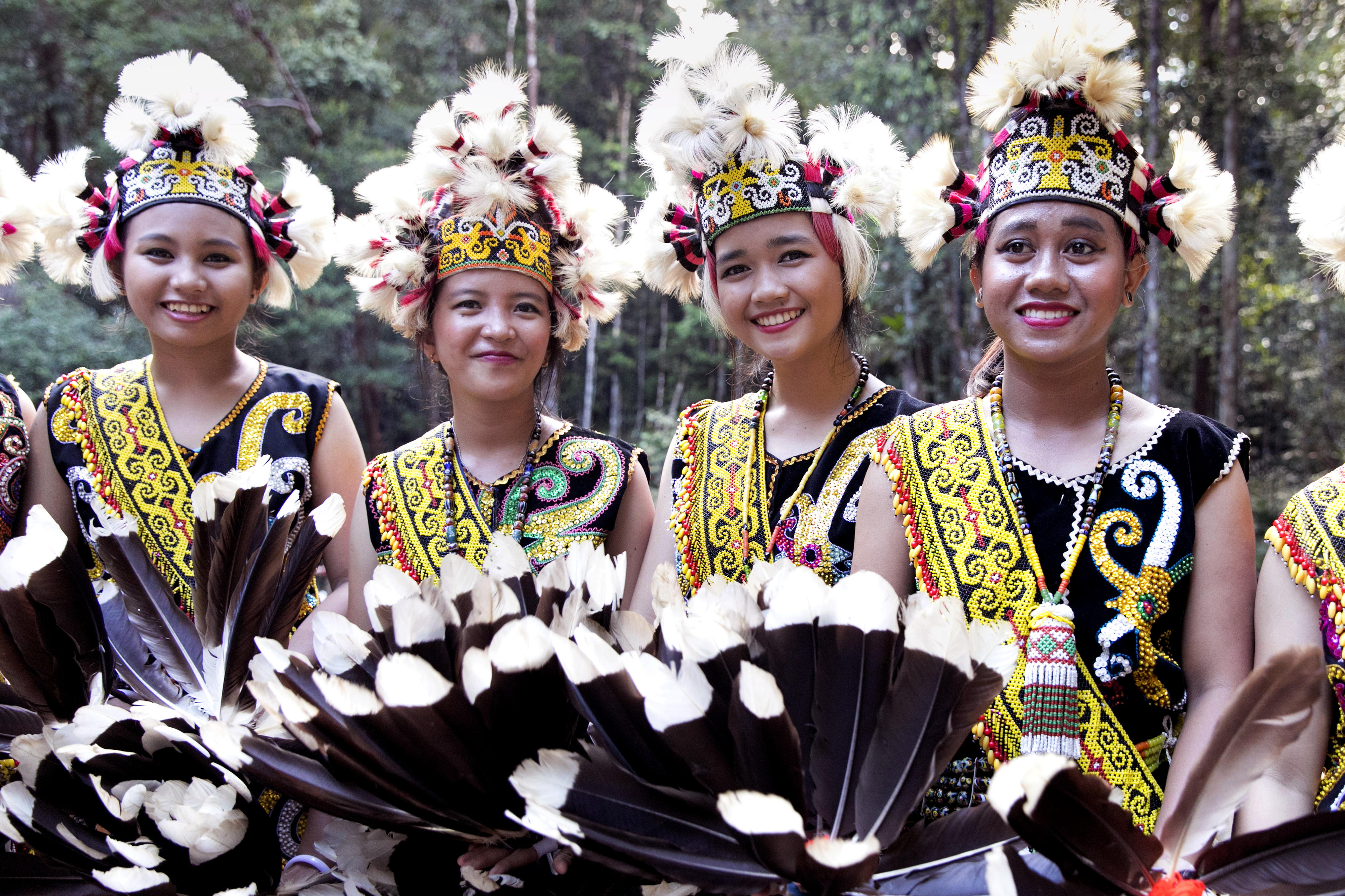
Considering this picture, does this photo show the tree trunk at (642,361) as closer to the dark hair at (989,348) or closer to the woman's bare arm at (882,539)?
the dark hair at (989,348)

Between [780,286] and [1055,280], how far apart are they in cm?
76

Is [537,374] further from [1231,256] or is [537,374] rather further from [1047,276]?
[1231,256]

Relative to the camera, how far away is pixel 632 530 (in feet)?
9.25

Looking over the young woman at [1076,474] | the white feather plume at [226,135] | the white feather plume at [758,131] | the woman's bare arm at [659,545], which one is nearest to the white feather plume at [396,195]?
the white feather plume at [226,135]

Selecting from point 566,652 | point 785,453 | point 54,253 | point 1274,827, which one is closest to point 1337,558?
point 1274,827

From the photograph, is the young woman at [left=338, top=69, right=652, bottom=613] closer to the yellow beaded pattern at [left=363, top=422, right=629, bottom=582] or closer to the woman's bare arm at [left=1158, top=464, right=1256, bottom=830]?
the yellow beaded pattern at [left=363, top=422, right=629, bottom=582]

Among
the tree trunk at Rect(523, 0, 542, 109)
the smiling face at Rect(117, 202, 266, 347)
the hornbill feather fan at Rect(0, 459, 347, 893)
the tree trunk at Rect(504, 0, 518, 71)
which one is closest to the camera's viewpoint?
the hornbill feather fan at Rect(0, 459, 347, 893)

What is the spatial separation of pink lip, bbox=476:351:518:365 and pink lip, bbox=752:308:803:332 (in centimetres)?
71

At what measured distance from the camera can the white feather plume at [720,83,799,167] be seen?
103 inches

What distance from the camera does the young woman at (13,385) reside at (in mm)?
2844

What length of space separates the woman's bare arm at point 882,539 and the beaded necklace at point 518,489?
99 cm

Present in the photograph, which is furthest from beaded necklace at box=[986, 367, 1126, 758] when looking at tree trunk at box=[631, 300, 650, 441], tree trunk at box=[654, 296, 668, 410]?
tree trunk at box=[631, 300, 650, 441]

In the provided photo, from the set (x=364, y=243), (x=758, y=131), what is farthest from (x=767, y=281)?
(x=364, y=243)

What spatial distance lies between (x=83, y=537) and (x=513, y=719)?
7.22 feet
